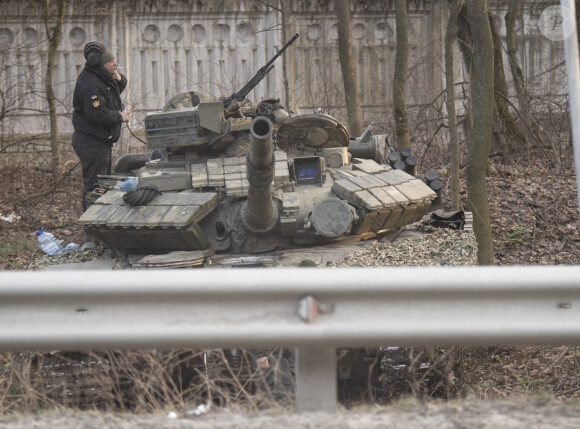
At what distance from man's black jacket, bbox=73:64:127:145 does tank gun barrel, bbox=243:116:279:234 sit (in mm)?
2576

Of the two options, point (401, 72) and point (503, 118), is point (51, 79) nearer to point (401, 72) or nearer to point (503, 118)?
point (401, 72)

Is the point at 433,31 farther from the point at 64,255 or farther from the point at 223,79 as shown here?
the point at 64,255

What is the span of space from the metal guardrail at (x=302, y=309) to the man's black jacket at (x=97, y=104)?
23.1 ft

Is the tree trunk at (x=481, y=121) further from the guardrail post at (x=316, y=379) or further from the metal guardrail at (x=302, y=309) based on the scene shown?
the guardrail post at (x=316, y=379)

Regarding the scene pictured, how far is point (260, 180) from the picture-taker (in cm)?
812

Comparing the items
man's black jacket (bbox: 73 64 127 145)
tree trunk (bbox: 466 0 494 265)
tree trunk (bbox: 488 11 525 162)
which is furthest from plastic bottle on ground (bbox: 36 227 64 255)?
tree trunk (bbox: 488 11 525 162)

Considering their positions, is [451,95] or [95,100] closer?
[95,100]

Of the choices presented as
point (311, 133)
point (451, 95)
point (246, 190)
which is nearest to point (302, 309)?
point (246, 190)

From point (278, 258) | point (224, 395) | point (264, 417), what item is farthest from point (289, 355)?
point (264, 417)

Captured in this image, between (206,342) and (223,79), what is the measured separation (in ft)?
51.0

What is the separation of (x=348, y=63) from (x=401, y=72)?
931 mm

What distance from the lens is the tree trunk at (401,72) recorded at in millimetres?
14992

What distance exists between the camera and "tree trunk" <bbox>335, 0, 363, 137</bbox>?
14.6 meters

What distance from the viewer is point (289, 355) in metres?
7.17
